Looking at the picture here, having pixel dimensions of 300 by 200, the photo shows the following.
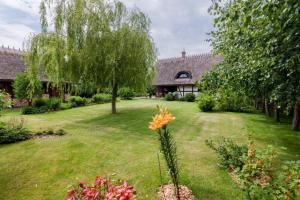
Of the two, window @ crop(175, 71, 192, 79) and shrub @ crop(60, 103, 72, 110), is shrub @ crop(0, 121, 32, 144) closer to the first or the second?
shrub @ crop(60, 103, 72, 110)

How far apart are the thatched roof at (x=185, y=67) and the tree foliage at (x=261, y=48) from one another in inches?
759

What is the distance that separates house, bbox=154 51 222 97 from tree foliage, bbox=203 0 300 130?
63.4 feet

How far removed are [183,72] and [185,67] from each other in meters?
0.74

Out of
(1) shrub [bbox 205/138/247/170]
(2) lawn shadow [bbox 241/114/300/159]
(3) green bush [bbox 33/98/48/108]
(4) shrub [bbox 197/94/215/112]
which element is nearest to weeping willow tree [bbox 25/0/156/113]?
(3) green bush [bbox 33/98/48/108]

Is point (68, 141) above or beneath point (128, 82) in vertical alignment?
beneath

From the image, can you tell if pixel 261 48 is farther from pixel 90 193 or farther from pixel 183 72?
pixel 183 72

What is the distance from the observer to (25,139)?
781cm

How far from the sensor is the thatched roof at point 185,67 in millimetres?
27391

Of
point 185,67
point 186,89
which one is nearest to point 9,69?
point 186,89

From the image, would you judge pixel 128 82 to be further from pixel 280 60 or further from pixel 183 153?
pixel 280 60

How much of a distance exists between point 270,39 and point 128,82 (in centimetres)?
867

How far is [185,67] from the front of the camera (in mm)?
29312

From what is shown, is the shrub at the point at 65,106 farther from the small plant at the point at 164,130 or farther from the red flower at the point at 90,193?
the red flower at the point at 90,193

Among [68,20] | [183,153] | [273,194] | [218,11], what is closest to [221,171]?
[183,153]
